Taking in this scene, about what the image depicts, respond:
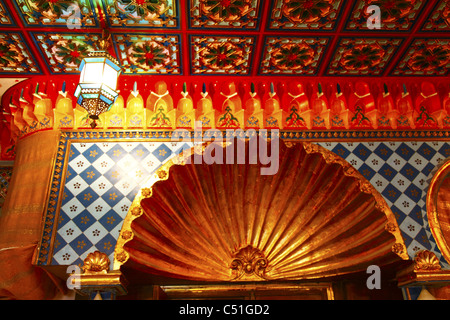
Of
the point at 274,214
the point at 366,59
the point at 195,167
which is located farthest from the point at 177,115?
the point at 366,59

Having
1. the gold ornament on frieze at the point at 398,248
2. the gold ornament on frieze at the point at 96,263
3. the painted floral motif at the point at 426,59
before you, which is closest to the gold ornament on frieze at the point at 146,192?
the gold ornament on frieze at the point at 96,263

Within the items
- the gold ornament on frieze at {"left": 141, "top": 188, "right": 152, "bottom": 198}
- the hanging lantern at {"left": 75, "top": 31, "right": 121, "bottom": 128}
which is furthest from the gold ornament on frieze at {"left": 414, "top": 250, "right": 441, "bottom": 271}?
the hanging lantern at {"left": 75, "top": 31, "right": 121, "bottom": 128}

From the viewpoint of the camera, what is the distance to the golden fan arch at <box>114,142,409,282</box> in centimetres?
493

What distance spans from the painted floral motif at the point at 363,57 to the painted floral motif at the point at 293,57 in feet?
1.59

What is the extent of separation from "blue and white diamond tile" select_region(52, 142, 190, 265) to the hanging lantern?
Result: 1148mm

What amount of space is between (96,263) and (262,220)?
2198mm

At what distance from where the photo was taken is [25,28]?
4484 millimetres

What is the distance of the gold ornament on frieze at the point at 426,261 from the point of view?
448 cm

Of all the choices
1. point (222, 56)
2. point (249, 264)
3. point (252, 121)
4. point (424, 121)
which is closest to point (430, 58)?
point (424, 121)

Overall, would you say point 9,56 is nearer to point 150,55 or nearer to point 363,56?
point 150,55

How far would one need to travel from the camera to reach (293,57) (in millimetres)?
5031

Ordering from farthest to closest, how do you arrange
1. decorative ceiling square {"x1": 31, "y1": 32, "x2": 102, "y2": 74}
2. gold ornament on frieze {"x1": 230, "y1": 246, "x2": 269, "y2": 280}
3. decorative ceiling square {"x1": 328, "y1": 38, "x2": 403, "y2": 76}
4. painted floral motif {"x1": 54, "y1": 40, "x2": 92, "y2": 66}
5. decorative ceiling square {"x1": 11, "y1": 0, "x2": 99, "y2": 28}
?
1. gold ornament on frieze {"x1": 230, "y1": 246, "x2": 269, "y2": 280}
2. decorative ceiling square {"x1": 328, "y1": 38, "x2": 403, "y2": 76}
3. painted floral motif {"x1": 54, "y1": 40, "x2": 92, "y2": 66}
4. decorative ceiling square {"x1": 31, "y1": 32, "x2": 102, "y2": 74}
5. decorative ceiling square {"x1": 11, "y1": 0, "x2": 99, "y2": 28}

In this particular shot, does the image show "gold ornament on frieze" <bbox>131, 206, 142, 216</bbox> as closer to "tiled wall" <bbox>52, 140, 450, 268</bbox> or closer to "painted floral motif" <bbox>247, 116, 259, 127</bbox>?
"tiled wall" <bbox>52, 140, 450, 268</bbox>
